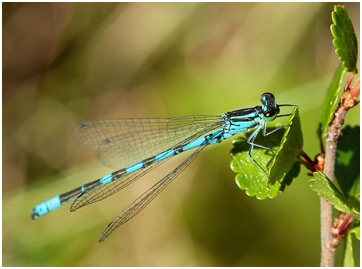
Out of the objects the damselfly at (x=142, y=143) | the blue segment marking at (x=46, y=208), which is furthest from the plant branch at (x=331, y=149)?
the blue segment marking at (x=46, y=208)

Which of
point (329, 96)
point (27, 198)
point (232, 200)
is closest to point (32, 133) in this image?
point (27, 198)

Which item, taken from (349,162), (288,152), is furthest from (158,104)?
(288,152)

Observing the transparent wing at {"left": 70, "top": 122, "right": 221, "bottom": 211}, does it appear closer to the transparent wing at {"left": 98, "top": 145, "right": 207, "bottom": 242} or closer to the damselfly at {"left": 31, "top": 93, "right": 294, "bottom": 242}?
the damselfly at {"left": 31, "top": 93, "right": 294, "bottom": 242}

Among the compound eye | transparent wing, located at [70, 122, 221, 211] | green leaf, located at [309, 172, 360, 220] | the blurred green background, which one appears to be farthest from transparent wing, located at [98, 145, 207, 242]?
green leaf, located at [309, 172, 360, 220]

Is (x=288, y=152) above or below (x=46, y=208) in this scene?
below

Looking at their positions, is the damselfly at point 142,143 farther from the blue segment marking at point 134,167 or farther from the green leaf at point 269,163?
the green leaf at point 269,163

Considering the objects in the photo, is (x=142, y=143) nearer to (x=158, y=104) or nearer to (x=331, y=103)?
(x=158, y=104)

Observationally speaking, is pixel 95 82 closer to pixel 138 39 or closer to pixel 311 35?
pixel 138 39
